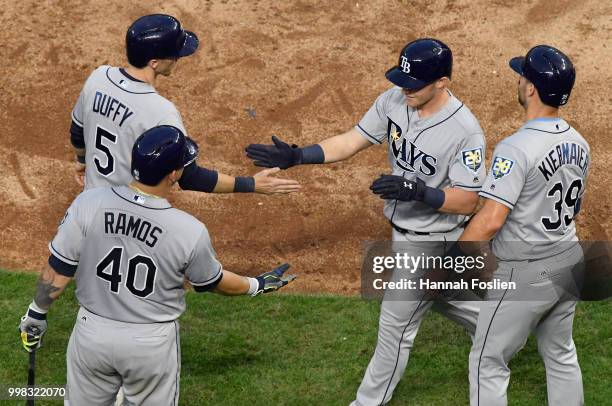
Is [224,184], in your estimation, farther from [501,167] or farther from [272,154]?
[501,167]

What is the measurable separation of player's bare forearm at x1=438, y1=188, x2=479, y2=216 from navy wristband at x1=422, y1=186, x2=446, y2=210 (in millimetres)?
26

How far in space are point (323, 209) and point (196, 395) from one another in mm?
2518

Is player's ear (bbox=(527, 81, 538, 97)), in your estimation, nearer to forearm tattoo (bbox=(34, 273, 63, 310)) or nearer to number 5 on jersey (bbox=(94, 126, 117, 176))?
number 5 on jersey (bbox=(94, 126, 117, 176))

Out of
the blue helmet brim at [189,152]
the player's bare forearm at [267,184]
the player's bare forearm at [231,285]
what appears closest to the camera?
the blue helmet brim at [189,152]

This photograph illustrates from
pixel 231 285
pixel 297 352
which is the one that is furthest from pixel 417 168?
pixel 297 352

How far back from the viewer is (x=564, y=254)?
5.88m

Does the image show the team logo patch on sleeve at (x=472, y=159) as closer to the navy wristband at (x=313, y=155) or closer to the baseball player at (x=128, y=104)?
the navy wristband at (x=313, y=155)

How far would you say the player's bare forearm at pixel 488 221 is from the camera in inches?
221

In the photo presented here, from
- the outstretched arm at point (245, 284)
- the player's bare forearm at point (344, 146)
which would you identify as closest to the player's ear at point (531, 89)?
the player's bare forearm at point (344, 146)

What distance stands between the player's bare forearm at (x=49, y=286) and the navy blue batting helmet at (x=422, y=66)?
7.30 feet

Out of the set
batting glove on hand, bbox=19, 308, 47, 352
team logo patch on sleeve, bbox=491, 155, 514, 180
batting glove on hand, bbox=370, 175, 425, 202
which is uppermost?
team logo patch on sleeve, bbox=491, 155, 514, 180

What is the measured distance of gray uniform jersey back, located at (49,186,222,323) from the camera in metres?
5.02

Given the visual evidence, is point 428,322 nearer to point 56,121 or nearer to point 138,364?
point 138,364

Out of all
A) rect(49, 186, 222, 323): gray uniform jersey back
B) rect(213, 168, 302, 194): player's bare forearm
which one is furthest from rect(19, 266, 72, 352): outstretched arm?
rect(213, 168, 302, 194): player's bare forearm
